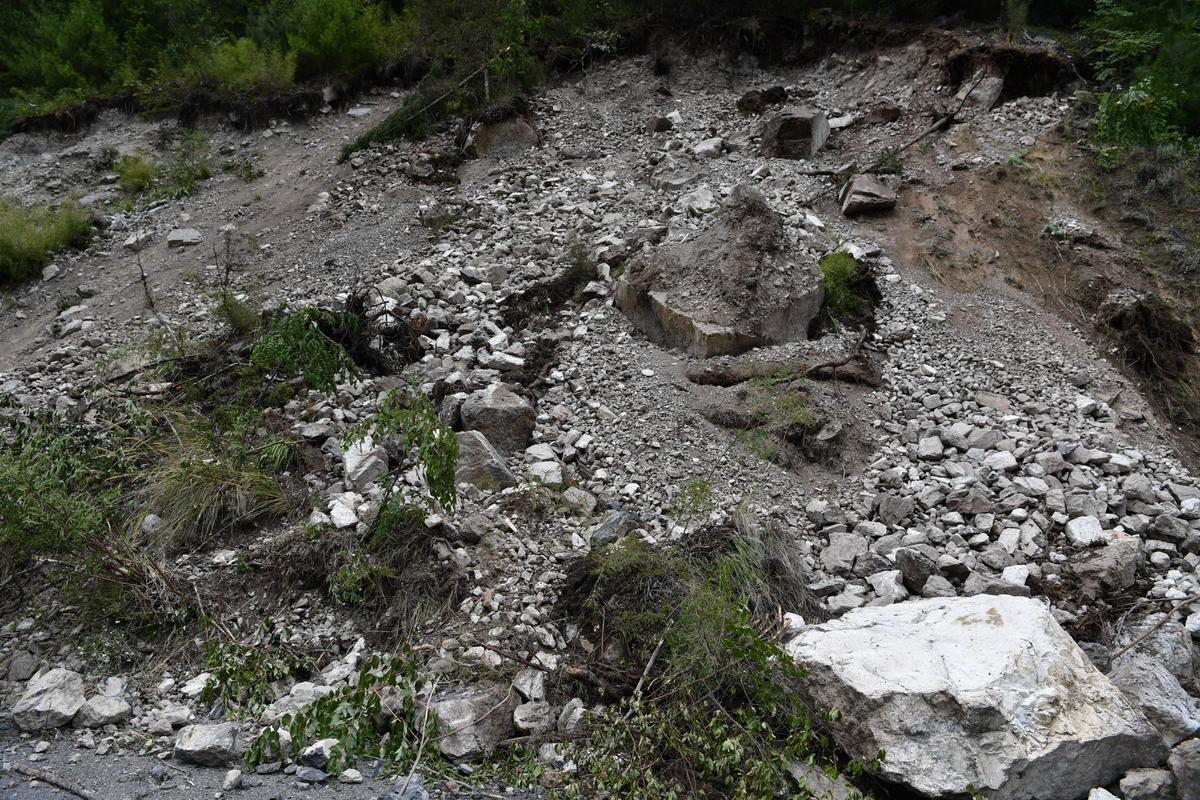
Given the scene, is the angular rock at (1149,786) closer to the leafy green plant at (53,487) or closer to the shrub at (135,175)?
the leafy green plant at (53,487)

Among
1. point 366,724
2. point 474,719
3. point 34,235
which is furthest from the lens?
point 34,235

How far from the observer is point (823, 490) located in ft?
13.8

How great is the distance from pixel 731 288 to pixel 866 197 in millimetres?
1886

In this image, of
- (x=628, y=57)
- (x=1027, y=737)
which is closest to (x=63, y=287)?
(x=628, y=57)

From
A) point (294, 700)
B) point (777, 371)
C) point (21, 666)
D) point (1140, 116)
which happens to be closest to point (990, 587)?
point (777, 371)

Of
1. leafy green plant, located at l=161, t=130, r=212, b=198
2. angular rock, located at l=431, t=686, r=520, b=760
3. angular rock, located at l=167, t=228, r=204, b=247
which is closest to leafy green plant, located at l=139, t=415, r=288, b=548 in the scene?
angular rock, located at l=431, t=686, r=520, b=760

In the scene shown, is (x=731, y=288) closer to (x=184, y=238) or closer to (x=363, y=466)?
(x=363, y=466)

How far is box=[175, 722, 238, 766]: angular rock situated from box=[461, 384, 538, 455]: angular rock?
A: 6.50 ft

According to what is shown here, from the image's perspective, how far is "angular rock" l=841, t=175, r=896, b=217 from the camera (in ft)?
20.3

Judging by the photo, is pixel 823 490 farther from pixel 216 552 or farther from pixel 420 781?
pixel 216 552

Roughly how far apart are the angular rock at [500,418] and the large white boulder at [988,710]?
2.15 meters

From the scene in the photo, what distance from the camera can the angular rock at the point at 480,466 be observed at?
4152 mm

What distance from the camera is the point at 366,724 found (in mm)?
Result: 2721

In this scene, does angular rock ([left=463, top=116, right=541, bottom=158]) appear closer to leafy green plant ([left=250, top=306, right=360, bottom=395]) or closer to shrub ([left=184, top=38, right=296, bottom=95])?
shrub ([left=184, top=38, right=296, bottom=95])
